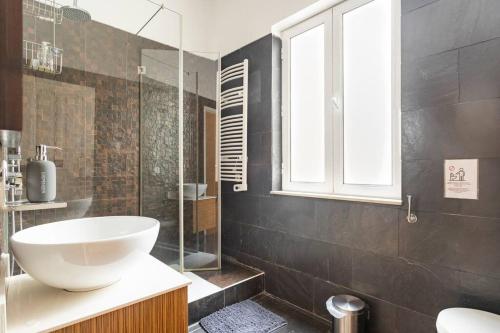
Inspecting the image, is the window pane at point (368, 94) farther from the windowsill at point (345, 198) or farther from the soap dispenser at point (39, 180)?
the soap dispenser at point (39, 180)

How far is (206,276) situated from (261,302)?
474 millimetres

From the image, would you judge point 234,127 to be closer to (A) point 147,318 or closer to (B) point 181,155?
(B) point 181,155

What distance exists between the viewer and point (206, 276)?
7.07 feet

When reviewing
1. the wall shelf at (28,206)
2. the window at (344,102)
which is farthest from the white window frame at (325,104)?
the wall shelf at (28,206)

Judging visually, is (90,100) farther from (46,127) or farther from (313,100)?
(313,100)

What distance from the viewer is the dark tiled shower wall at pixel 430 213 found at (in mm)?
1218

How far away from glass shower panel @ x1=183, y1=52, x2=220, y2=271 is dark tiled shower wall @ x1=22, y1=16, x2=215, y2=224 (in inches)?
6.4

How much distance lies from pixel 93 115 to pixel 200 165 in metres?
0.88

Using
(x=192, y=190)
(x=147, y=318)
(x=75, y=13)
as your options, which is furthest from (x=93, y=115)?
(x=147, y=318)

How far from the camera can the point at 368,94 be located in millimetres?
1756

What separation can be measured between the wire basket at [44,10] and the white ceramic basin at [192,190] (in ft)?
4.59

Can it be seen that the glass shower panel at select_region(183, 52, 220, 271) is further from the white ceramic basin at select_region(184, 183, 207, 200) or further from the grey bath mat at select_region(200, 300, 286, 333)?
the grey bath mat at select_region(200, 300, 286, 333)

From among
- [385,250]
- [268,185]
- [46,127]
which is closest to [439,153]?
[385,250]

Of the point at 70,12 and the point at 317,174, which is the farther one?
the point at 317,174
